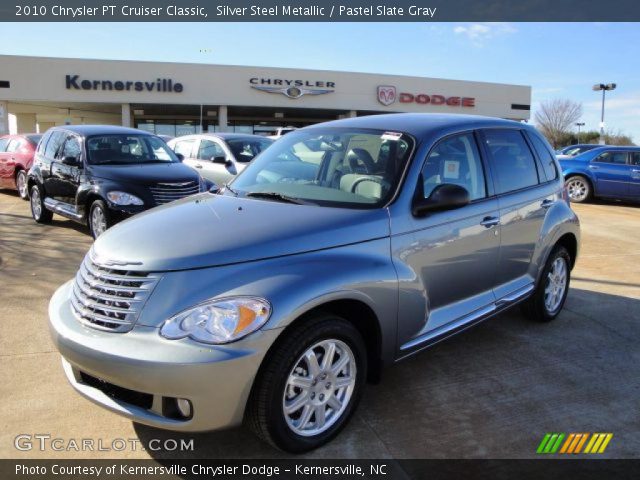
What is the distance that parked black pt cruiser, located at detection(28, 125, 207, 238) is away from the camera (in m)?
7.75

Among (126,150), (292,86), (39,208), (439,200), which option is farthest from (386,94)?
(439,200)

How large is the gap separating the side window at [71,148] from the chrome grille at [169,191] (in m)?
1.62

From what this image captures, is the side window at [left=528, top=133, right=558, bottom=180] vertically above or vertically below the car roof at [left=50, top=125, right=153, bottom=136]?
below

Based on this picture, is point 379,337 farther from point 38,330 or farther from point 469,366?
Answer: point 38,330

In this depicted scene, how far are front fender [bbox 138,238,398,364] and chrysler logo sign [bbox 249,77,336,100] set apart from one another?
3716 centimetres

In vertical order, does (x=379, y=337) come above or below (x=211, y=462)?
above

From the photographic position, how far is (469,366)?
412cm

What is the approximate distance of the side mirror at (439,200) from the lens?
11.3ft

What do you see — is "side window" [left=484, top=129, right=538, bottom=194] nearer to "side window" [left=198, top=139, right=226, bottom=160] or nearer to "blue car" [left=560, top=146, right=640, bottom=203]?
"side window" [left=198, top=139, right=226, bottom=160]

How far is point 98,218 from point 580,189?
1276cm

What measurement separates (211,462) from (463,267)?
207 cm

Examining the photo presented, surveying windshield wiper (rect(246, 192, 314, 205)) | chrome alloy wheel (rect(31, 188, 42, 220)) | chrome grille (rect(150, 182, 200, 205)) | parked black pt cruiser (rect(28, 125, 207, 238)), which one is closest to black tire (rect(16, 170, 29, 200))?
parked black pt cruiser (rect(28, 125, 207, 238))

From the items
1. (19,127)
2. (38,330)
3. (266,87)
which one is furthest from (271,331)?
(19,127)
